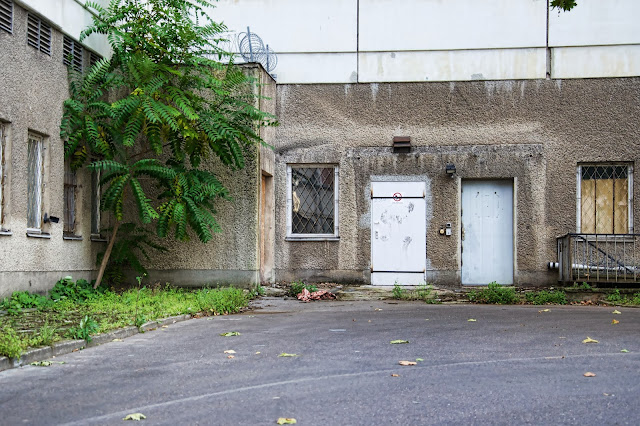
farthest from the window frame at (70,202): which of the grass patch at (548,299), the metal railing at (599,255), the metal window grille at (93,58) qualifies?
the metal railing at (599,255)

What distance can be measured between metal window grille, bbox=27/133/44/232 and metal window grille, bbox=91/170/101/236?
192cm

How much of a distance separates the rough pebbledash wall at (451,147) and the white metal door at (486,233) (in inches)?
11.2

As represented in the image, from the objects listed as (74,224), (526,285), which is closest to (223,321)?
(74,224)

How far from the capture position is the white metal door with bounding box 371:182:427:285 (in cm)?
1622

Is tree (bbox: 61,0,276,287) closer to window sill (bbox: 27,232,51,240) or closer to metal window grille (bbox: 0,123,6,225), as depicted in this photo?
window sill (bbox: 27,232,51,240)

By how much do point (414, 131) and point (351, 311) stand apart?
18.1ft

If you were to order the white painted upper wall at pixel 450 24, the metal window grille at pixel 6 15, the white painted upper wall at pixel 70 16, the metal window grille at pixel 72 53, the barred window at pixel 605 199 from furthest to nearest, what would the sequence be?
the white painted upper wall at pixel 450 24 → the barred window at pixel 605 199 → the metal window grille at pixel 72 53 → the white painted upper wall at pixel 70 16 → the metal window grille at pixel 6 15

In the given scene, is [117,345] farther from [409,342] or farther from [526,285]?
[526,285]

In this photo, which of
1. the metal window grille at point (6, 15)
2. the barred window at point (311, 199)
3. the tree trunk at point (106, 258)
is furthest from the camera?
the barred window at point (311, 199)

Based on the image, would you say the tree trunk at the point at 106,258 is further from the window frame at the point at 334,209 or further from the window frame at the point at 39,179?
the window frame at the point at 334,209

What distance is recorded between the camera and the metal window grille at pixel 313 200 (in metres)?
16.5

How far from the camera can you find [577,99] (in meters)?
15.9

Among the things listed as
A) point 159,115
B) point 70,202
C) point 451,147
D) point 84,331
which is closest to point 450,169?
point 451,147

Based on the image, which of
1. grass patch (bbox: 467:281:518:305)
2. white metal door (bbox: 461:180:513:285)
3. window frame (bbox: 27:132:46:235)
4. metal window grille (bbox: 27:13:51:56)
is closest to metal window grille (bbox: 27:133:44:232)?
window frame (bbox: 27:132:46:235)
